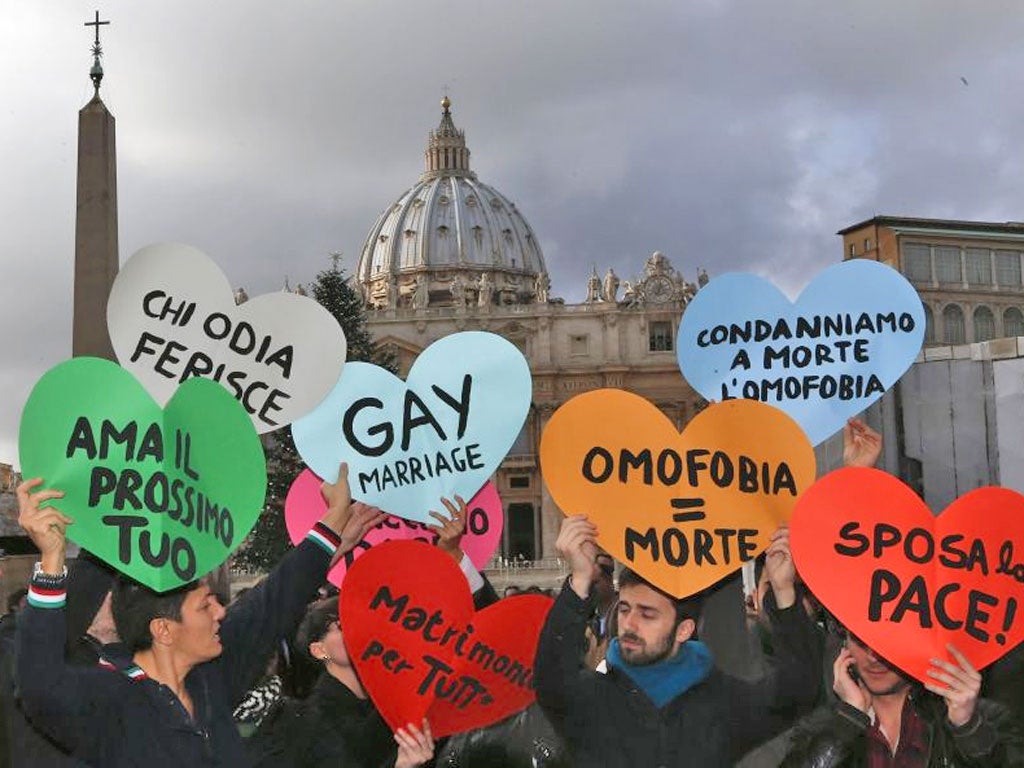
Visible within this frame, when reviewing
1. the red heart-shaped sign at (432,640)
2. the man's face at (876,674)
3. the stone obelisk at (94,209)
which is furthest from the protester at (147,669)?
the stone obelisk at (94,209)

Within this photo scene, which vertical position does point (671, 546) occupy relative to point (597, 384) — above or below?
below

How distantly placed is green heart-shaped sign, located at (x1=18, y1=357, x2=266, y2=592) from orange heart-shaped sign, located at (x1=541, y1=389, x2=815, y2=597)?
2.98ft

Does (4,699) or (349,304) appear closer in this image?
(4,699)

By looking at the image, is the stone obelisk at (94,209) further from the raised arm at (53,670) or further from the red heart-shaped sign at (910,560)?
the red heart-shaped sign at (910,560)

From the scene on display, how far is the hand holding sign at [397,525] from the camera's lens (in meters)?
5.90

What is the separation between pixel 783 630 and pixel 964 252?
61699mm

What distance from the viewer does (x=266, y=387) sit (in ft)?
17.5

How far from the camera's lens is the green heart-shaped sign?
3799mm

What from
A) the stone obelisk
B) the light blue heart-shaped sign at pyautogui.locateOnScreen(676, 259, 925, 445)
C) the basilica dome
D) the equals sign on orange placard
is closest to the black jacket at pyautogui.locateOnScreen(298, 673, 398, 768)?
the equals sign on orange placard

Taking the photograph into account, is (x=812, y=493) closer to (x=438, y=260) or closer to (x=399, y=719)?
(x=399, y=719)

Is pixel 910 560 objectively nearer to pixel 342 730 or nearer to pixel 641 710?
pixel 641 710

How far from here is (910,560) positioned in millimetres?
4016

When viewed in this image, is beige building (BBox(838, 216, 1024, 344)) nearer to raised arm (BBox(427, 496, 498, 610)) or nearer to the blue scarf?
raised arm (BBox(427, 496, 498, 610))

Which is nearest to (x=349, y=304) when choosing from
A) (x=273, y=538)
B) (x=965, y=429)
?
(x=273, y=538)
